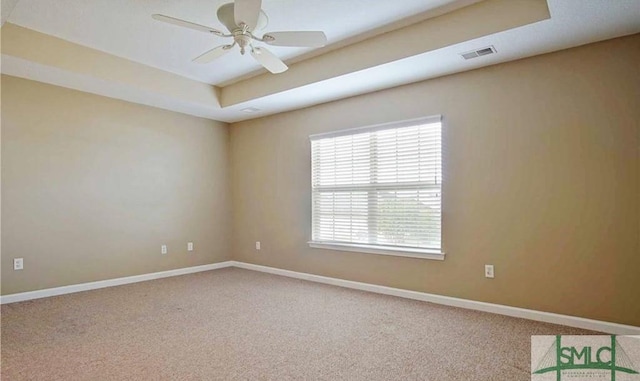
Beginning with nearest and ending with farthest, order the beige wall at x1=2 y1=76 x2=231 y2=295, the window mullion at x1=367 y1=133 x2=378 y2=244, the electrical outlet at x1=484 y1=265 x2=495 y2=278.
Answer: the electrical outlet at x1=484 y1=265 x2=495 y2=278
the beige wall at x1=2 y1=76 x2=231 y2=295
the window mullion at x1=367 y1=133 x2=378 y2=244

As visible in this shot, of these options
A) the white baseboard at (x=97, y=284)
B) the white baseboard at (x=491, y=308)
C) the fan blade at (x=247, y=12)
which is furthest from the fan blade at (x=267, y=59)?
the white baseboard at (x=97, y=284)

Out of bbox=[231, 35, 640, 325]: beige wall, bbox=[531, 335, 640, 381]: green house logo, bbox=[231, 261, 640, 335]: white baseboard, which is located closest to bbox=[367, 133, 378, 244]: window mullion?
bbox=[231, 35, 640, 325]: beige wall

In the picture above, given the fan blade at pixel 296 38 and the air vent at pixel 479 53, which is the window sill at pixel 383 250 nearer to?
the air vent at pixel 479 53

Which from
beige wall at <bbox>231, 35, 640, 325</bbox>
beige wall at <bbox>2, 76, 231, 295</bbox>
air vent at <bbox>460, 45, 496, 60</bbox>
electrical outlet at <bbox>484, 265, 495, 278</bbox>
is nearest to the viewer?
beige wall at <bbox>231, 35, 640, 325</bbox>

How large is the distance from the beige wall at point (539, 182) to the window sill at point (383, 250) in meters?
0.08

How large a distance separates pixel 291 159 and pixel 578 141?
11.0 ft

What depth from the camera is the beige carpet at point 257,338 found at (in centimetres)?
228

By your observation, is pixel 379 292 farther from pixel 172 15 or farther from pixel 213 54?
pixel 172 15

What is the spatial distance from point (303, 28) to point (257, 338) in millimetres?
2741

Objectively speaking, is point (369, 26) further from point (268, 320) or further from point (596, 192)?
point (268, 320)

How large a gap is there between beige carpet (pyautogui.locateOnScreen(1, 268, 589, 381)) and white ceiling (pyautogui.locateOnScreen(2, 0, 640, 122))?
2.38m

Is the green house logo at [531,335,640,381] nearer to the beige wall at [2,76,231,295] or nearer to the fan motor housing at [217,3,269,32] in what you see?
the fan motor housing at [217,3,269,32]

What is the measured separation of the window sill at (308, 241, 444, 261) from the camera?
375 centimetres

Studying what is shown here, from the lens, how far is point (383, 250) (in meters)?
4.11
